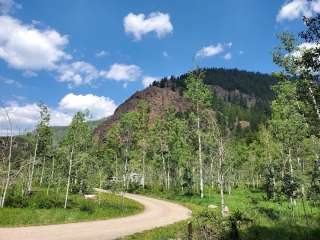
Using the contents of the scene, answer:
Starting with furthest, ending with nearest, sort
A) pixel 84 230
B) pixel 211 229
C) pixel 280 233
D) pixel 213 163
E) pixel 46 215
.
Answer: pixel 213 163
pixel 46 215
pixel 84 230
pixel 211 229
pixel 280 233

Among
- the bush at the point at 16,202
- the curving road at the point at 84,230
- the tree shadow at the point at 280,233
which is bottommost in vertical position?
the curving road at the point at 84,230

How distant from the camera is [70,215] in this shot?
2748 cm

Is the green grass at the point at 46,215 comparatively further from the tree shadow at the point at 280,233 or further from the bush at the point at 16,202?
the tree shadow at the point at 280,233

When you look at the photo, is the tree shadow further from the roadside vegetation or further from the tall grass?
the tall grass

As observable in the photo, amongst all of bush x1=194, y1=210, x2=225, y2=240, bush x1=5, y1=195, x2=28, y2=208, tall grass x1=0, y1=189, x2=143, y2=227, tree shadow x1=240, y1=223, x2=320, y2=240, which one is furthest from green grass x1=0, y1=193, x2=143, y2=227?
tree shadow x1=240, y1=223, x2=320, y2=240

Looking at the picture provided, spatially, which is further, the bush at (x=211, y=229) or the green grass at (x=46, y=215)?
the green grass at (x=46, y=215)

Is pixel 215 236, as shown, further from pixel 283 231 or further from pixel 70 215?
pixel 70 215

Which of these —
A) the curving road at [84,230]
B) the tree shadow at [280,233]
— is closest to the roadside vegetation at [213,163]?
the tree shadow at [280,233]

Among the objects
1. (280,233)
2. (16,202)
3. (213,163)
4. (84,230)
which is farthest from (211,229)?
(16,202)

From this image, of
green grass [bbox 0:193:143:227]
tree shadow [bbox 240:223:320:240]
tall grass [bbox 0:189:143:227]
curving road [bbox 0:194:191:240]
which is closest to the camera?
tree shadow [bbox 240:223:320:240]

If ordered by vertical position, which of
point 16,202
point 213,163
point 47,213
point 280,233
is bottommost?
point 280,233

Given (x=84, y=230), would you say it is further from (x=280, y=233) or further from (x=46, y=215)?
(x=280, y=233)

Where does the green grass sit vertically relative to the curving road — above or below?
above

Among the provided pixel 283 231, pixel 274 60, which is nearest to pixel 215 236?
pixel 283 231
